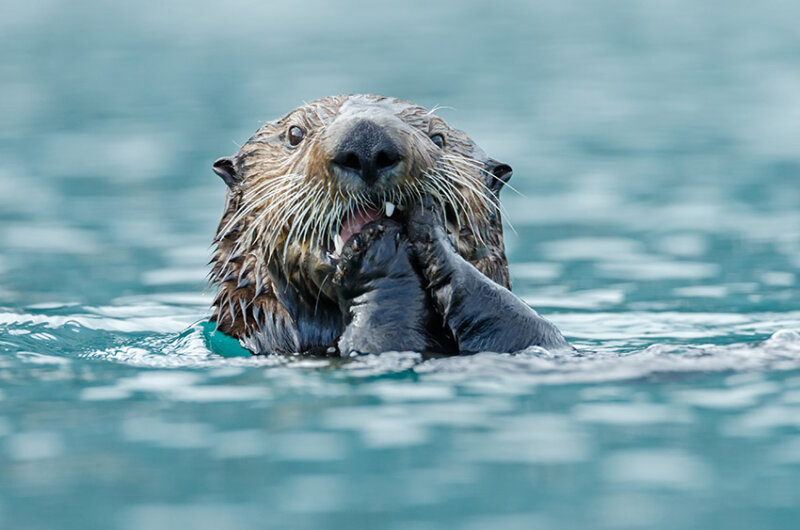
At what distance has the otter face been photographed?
16.7ft

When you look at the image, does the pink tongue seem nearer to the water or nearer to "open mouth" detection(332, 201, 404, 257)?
"open mouth" detection(332, 201, 404, 257)

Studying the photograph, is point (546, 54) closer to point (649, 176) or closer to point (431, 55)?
point (431, 55)

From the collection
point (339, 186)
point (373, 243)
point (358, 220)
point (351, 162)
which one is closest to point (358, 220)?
point (358, 220)

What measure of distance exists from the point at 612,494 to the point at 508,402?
2.96 ft

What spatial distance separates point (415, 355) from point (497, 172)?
1.41 metres

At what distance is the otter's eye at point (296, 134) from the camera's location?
19.3 feet

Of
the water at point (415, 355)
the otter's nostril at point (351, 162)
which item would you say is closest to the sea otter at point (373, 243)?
the otter's nostril at point (351, 162)

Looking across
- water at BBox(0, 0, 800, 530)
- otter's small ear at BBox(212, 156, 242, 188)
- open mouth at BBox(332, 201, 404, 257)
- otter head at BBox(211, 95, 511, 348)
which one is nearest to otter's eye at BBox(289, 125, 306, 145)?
otter head at BBox(211, 95, 511, 348)

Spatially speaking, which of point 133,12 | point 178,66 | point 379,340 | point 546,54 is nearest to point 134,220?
point 379,340

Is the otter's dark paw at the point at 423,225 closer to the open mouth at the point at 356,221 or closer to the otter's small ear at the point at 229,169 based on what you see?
the open mouth at the point at 356,221

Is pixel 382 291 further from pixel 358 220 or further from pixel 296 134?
pixel 296 134

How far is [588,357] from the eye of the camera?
527cm

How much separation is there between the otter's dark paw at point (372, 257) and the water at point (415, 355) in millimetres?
353

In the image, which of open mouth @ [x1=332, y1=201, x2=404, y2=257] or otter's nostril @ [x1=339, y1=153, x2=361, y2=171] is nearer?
otter's nostril @ [x1=339, y1=153, x2=361, y2=171]
